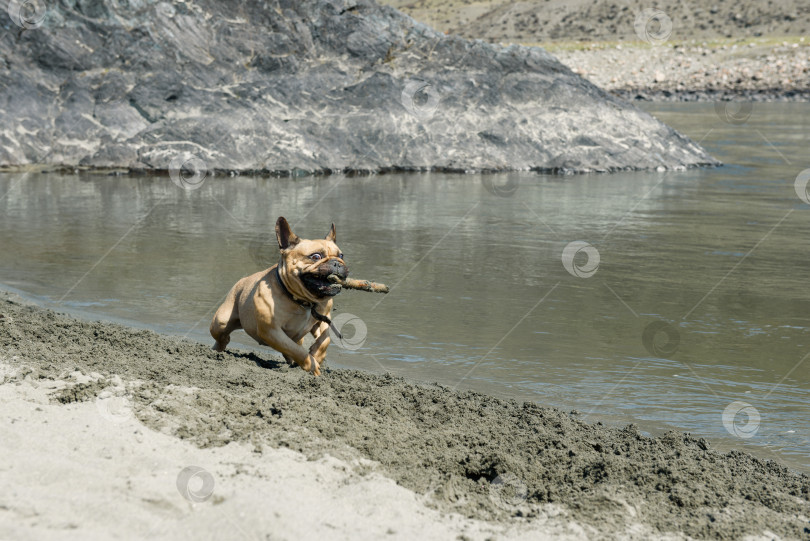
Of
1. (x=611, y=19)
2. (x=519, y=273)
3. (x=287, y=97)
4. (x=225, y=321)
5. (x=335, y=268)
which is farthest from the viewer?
(x=611, y=19)

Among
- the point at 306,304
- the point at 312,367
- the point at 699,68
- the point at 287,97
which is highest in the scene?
the point at 699,68

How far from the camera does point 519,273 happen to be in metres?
11.0

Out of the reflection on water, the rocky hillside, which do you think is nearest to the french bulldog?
the reflection on water

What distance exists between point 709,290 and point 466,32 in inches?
3969

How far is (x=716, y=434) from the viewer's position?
6.07 meters

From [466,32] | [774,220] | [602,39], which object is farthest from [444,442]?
[466,32]

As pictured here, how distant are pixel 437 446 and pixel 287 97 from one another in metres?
17.4

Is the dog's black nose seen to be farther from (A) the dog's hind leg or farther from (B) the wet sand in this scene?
(A) the dog's hind leg

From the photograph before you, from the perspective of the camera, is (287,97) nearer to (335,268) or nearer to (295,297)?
(295,297)

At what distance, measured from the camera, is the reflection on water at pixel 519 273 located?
718 cm

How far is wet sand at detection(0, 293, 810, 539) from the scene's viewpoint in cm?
435

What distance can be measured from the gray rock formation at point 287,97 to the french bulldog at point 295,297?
14.1 meters

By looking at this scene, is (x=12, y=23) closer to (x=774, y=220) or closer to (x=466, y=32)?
(x=774, y=220)

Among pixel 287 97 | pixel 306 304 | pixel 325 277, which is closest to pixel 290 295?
pixel 306 304
